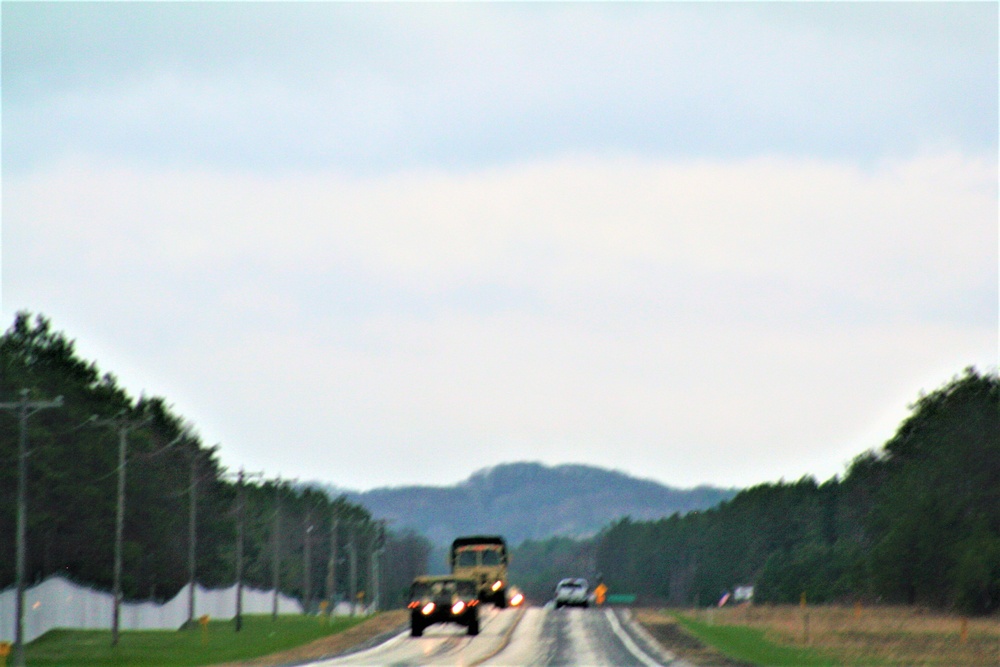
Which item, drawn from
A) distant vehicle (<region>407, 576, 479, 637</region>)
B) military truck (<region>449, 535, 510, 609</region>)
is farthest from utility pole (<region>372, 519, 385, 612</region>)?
distant vehicle (<region>407, 576, 479, 637</region>)

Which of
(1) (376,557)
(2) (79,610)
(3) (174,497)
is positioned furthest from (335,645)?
(1) (376,557)

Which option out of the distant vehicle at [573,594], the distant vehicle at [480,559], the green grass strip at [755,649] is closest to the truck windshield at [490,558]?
the distant vehicle at [480,559]

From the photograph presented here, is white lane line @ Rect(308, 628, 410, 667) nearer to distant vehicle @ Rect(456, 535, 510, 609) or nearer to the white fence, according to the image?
distant vehicle @ Rect(456, 535, 510, 609)

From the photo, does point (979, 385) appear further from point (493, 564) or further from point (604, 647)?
point (604, 647)

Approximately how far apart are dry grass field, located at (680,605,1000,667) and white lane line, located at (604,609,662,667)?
532 centimetres

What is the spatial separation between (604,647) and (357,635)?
16.6 meters

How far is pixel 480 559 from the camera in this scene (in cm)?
7081

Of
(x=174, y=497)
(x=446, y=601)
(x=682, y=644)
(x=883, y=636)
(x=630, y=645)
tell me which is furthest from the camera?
(x=174, y=497)

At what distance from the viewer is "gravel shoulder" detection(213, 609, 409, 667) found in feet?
156

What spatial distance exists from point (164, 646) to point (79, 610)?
59.7 feet

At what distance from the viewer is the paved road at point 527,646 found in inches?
1714

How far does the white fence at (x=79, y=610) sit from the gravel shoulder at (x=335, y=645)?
13215mm

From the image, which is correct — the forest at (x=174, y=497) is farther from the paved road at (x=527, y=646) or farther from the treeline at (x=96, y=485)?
the paved road at (x=527, y=646)

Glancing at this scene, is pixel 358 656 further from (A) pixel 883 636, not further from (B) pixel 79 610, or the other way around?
(B) pixel 79 610
